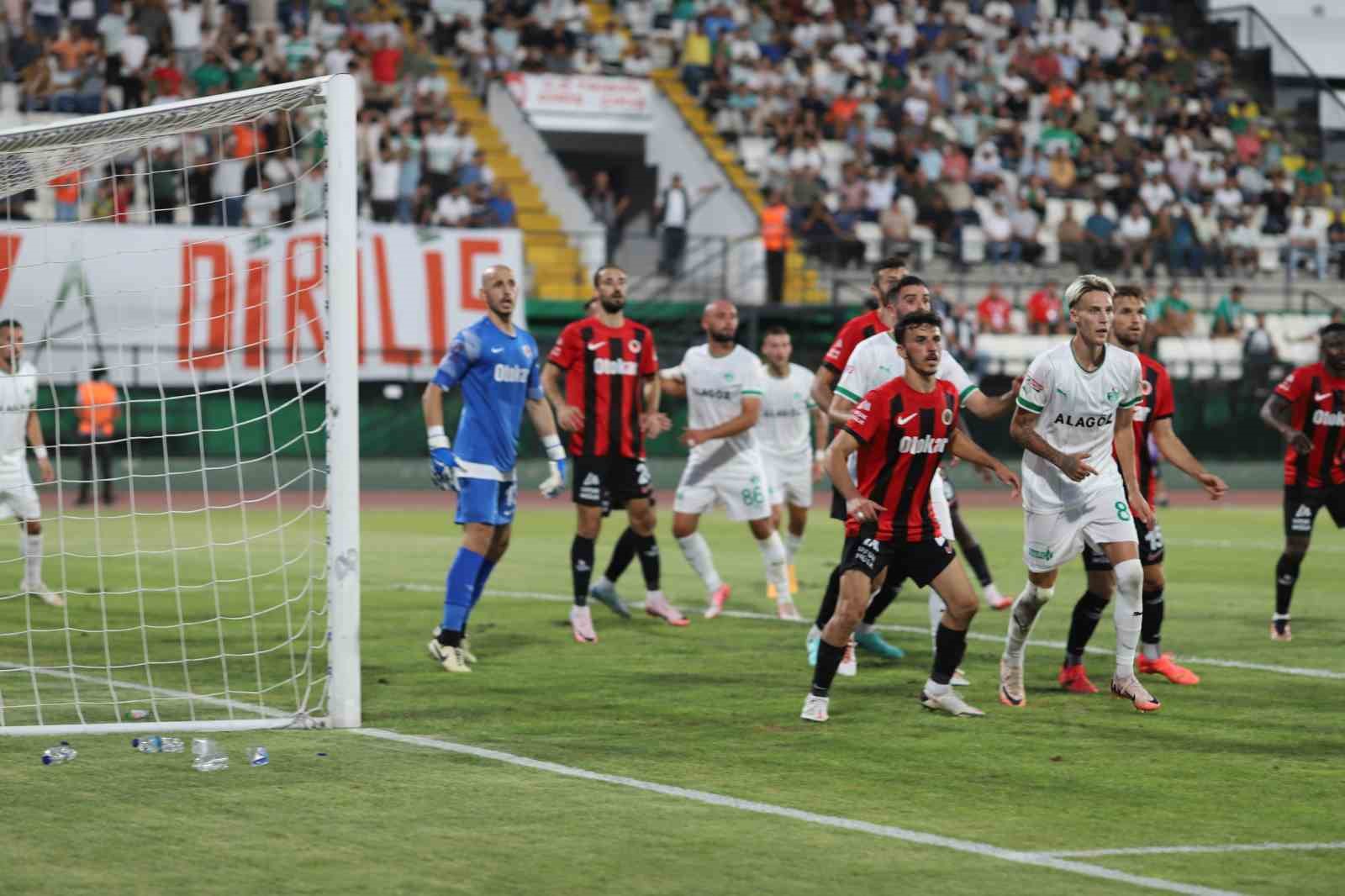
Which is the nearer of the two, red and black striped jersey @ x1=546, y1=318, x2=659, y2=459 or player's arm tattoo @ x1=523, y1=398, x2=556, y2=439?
player's arm tattoo @ x1=523, y1=398, x2=556, y2=439

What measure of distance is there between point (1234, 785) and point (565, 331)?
622cm

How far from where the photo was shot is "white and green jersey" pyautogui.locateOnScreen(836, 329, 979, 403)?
9.92m

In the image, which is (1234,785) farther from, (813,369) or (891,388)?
(813,369)

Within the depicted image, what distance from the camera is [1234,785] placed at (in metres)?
7.57

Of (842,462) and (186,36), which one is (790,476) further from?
(186,36)

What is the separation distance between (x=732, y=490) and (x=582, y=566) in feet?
5.17

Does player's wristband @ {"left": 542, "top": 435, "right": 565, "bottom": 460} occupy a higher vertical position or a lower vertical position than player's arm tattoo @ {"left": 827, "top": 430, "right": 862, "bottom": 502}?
lower

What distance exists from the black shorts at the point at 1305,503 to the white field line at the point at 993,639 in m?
1.89

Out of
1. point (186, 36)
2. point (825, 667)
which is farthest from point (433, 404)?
point (186, 36)

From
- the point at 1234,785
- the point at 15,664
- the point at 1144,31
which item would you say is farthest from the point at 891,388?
the point at 1144,31

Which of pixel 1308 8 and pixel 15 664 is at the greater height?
pixel 1308 8

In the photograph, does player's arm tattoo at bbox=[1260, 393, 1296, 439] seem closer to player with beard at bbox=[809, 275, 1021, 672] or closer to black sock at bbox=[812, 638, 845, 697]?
player with beard at bbox=[809, 275, 1021, 672]

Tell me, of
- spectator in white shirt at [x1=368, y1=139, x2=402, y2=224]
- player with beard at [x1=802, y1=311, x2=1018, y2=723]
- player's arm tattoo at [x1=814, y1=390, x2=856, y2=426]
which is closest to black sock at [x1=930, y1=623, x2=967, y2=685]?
player with beard at [x1=802, y1=311, x2=1018, y2=723]

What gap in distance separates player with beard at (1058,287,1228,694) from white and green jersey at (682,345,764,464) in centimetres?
327
